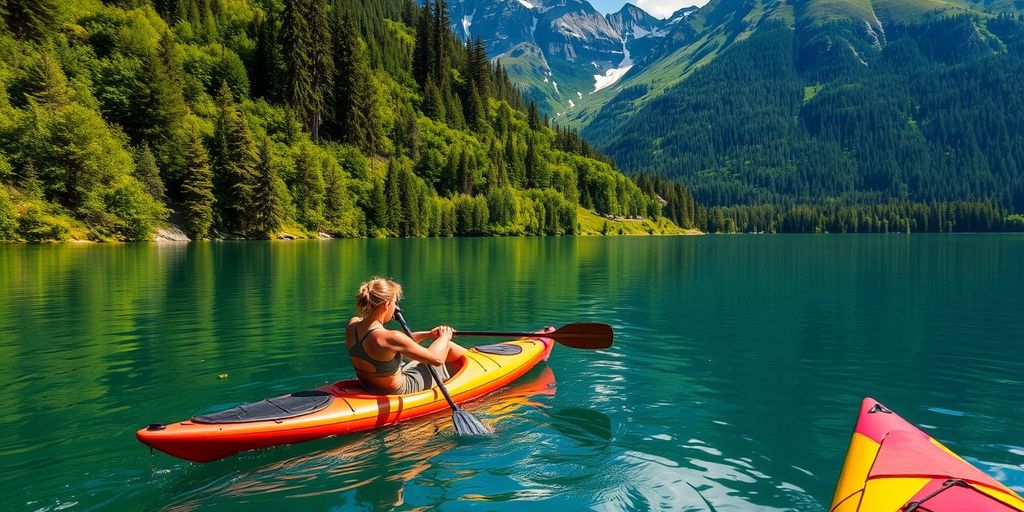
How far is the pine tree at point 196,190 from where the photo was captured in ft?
220

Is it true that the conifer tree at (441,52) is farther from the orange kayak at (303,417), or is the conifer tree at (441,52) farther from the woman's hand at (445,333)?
the orange kayak at (303,417)

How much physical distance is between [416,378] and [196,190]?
68.4 m

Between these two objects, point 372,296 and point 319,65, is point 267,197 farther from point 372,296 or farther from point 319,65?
point 372,296

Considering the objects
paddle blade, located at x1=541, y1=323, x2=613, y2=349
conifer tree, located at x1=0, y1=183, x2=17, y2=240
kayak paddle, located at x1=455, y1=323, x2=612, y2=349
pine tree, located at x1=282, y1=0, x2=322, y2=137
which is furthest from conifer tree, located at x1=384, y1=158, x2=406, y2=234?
paddle blade, located at x1=541, y1=323, x2=613, y2=349

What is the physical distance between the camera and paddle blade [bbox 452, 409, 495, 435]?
351 inches

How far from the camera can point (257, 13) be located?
370 feet

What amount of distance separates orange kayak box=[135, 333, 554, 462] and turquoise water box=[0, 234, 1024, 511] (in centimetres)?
28

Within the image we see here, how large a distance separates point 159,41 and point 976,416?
103 metres

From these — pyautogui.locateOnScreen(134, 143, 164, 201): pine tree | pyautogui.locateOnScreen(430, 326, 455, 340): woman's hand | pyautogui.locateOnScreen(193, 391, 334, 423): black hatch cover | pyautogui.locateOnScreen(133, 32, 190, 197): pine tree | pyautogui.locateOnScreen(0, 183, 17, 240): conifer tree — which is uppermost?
pyautogui.locateOnScreen(133, 32, 190, 197): pine tree

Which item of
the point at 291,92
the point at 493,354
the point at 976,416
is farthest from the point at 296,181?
the point at 976,416

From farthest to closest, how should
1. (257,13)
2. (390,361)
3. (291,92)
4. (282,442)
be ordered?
(257,13)
(291,92)
(390,361)
(282,442)

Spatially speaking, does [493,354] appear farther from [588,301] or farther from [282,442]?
[588,301]

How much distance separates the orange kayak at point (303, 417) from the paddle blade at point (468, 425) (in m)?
0.83

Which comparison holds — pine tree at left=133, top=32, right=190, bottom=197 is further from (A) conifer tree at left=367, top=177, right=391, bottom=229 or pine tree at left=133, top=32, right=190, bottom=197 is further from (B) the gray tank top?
(B) the gray tank top
